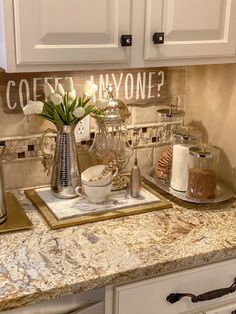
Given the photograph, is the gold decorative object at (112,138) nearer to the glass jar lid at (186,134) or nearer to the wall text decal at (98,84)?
the wall text decal at (98,84)

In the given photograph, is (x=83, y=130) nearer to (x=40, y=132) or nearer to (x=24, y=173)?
(x=40, y=132)

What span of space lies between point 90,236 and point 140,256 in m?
0.18

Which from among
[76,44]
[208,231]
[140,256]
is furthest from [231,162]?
[76,44]

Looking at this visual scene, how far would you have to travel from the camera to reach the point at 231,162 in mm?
1692

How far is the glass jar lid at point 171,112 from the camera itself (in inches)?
68.1

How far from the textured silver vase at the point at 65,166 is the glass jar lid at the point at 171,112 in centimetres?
39

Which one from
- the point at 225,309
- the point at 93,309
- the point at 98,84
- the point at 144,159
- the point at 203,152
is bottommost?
the point at 225,309

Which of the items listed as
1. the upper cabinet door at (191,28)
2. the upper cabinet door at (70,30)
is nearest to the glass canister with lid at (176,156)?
the upper cabinet door at (191,28)

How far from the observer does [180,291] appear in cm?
129

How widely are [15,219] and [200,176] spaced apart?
62cm

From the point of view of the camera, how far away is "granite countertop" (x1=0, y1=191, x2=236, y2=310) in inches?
44.1

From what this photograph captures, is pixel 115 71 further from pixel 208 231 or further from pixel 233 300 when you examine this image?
pixel 233 300

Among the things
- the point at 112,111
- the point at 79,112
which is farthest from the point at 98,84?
the point at 79,112

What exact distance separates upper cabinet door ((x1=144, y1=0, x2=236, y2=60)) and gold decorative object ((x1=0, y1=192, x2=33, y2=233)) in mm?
620
